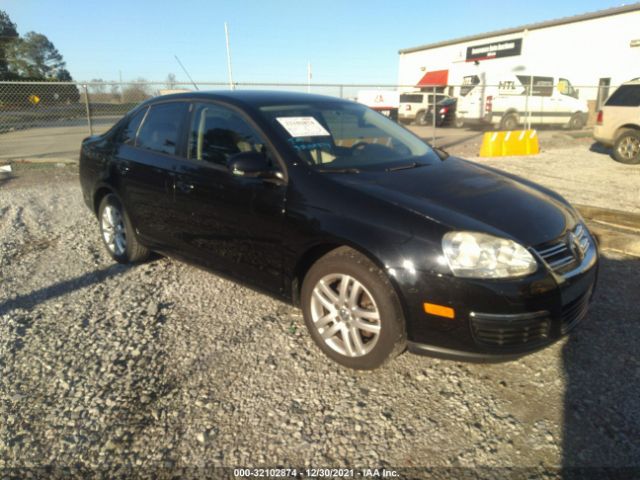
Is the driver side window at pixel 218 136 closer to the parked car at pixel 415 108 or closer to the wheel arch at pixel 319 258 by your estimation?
the wheel arch at pixel 319 258

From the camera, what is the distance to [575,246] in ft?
8.98

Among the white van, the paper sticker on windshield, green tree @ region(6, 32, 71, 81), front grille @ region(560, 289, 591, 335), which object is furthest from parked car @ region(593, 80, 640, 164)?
green tree @ region(6, 32, 71, 81)

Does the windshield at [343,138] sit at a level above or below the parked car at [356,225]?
above

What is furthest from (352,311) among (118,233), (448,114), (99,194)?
(448,114)

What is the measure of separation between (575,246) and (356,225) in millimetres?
1285

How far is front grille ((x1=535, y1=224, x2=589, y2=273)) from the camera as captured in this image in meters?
2.50

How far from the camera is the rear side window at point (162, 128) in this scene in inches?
147

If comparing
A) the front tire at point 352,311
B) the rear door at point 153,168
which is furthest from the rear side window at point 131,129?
the front tire at point 352,311

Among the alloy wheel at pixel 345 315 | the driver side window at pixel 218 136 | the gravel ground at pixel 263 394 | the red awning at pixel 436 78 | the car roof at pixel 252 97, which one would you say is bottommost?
the gravel ground at pixel 263 394

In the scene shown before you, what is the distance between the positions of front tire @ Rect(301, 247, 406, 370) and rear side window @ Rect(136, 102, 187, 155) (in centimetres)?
169

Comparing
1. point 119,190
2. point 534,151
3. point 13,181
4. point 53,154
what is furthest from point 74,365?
point 534,151

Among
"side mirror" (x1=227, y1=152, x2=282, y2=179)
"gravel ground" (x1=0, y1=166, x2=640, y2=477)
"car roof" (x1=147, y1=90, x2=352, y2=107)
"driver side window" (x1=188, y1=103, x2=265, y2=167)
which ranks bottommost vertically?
"gravel ground" (x1=0, y1=166, x2=640, y2=477)

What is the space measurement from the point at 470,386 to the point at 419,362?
0.35m

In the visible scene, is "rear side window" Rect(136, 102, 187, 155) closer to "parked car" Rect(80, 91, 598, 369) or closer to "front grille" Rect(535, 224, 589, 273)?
"parked car" Rect(80, 91, 598, 369)
